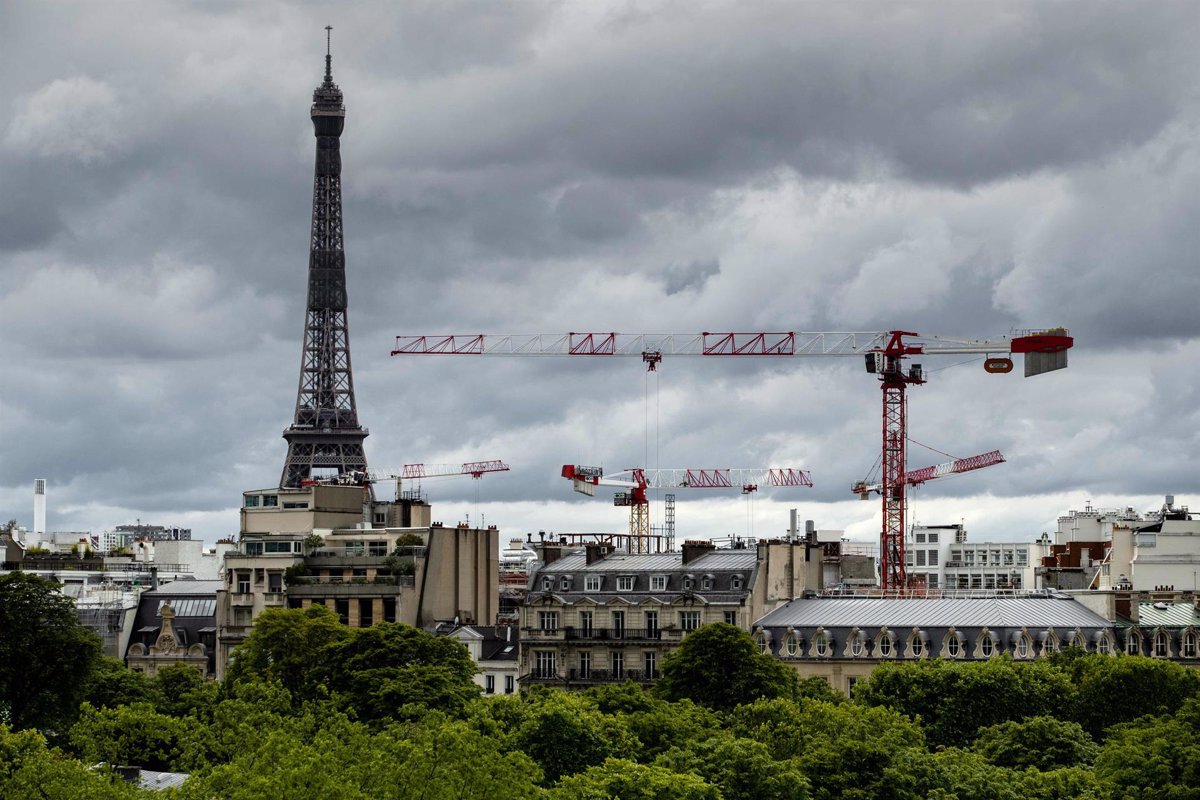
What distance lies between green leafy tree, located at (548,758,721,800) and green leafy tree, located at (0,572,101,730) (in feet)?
140

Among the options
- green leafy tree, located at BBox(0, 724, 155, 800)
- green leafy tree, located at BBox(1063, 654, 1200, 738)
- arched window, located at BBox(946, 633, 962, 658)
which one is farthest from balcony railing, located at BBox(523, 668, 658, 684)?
green leafy tree, located at BBox(0, 724, 155, 800)

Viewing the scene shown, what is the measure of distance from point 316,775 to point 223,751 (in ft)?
76.8

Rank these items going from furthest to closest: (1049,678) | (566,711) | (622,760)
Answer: (1049,678) → (566,711) → (622,760)

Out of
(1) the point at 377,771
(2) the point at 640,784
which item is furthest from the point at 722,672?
(1) the point at 377,771

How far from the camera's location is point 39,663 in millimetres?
145375

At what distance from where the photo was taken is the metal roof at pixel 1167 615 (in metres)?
181

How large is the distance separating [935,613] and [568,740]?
55.0 meters

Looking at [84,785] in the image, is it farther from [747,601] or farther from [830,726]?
[747,601]

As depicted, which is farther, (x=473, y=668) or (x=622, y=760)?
(x=473, y=668)

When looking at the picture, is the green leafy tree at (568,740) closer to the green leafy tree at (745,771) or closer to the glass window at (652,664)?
the green leafy tree at (745,771)

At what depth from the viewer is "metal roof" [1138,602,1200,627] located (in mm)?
180625

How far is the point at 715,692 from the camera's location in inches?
6211

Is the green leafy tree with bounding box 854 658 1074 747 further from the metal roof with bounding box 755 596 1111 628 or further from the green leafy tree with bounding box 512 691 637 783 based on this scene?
the green leafy tree with bounding box 512 691 637 783

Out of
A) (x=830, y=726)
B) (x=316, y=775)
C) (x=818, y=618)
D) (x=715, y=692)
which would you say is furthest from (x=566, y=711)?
(x=818, y=618)
